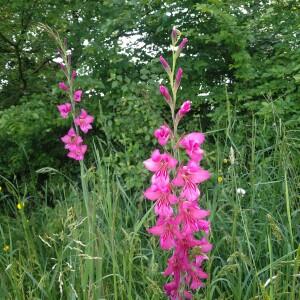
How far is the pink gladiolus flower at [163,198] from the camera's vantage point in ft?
4.69

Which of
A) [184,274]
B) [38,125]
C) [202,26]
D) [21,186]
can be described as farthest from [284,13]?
[184,274]

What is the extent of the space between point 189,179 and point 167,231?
0.17 meters

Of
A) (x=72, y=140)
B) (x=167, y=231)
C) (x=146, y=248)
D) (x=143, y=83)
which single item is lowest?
(x=146, y=248)

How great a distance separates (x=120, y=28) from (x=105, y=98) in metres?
0.69

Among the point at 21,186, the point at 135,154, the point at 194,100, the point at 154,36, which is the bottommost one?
the point at 21,186

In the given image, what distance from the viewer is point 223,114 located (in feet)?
12.6

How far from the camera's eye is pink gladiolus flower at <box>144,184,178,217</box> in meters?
1.43

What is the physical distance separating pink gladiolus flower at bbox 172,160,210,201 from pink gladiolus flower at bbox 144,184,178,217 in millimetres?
33

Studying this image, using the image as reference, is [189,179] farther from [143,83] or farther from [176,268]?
[143,83]

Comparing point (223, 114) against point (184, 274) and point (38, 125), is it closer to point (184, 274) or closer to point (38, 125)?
point (38, 125)

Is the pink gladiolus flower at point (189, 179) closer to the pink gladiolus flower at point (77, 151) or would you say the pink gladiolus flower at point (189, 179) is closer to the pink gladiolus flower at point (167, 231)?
the pink gladiolus flower at point (167, 231)

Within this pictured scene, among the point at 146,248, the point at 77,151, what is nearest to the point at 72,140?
the point at 77,151

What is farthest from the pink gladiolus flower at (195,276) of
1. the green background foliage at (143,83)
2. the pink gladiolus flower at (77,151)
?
the green background foliage at (143,83)

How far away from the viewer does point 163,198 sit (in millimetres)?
1443
